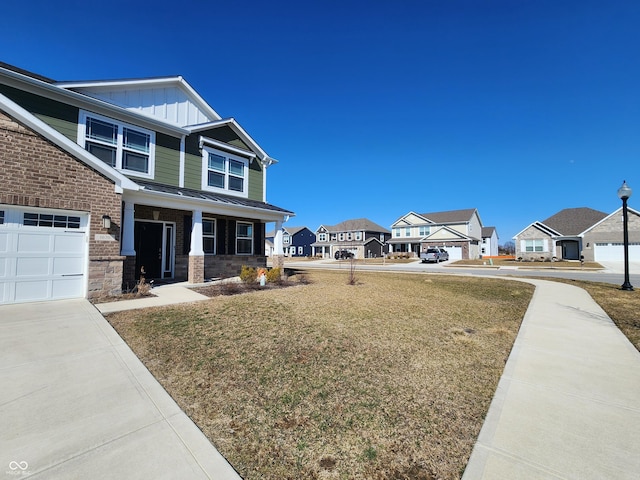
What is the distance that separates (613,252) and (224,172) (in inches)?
1619

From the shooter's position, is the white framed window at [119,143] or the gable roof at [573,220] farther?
the gable roof at [573,220]

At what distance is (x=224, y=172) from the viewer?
43.8 ft

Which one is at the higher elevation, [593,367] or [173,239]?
[173,239]

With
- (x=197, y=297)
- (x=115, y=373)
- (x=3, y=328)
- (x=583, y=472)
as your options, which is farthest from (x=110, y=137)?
(x=583, y=472)

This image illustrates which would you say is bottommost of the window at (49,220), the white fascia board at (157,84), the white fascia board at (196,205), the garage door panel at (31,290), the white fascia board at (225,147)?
the garage door panel at (31,290)

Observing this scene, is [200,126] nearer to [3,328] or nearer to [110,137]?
[110,137]

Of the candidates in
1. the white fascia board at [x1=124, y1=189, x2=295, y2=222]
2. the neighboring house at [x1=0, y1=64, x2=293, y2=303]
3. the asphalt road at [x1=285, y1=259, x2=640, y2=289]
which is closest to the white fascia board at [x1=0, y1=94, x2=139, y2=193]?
the neighboring house at [x1=0, y1=64, x2=293, y2=303]

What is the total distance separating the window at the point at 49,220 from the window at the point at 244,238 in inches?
274

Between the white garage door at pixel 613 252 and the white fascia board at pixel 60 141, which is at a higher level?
the white fascia board at pixel 60 141

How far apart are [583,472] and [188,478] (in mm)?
3120

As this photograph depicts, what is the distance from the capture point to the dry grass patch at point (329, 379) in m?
2.57

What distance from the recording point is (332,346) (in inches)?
196

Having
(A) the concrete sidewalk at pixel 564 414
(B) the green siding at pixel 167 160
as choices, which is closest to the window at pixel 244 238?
(B) the green siding at pixel 167 160

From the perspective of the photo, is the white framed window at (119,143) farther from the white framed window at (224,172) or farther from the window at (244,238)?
the window at (244,238)
